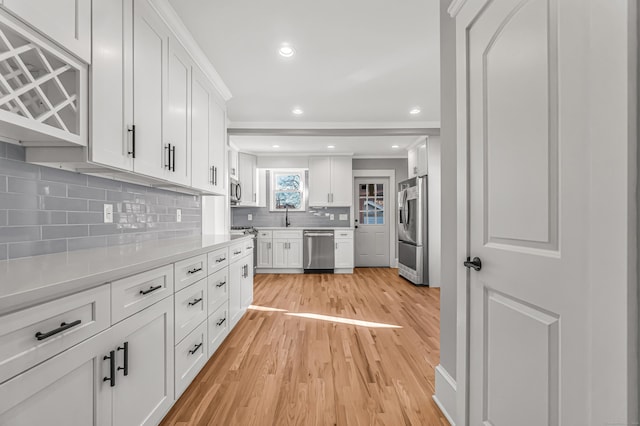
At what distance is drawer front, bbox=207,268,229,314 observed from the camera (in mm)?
2035

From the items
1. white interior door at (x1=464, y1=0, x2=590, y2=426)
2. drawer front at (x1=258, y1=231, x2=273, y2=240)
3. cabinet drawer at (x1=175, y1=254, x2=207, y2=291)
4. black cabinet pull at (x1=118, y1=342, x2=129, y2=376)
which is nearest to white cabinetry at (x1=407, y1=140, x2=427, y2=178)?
drawer front at (x1=258, y1=231, x2=273, y2=240)

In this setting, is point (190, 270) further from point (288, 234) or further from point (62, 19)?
point (288, 234)

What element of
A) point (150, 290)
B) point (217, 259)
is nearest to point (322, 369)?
point (217, 259)

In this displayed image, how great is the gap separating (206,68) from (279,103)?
3.49 ft

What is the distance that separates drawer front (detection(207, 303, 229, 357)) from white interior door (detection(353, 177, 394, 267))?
13.8 feet

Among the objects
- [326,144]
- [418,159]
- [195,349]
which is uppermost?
[326,144]

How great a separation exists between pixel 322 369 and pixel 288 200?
4360 millimetres

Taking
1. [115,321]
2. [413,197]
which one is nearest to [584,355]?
[115,321]

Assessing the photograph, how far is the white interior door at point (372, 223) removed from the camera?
246 inches

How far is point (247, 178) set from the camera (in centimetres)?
561

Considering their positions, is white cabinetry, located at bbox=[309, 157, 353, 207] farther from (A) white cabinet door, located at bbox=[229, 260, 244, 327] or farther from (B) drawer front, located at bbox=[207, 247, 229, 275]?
(B) drawer front, located at bbox=[207, 247, 229, 275]

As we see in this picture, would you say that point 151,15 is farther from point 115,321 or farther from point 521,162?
point 521,162

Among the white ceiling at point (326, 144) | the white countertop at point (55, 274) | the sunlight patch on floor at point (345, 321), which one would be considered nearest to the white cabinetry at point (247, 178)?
the white ceiling at point (326, 144)

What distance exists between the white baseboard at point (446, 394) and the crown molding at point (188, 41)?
9.16 ft
